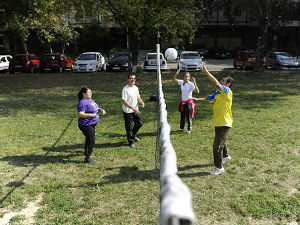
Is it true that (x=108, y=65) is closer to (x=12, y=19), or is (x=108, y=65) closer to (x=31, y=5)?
(x=12, y=19)

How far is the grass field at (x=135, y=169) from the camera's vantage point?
482cm

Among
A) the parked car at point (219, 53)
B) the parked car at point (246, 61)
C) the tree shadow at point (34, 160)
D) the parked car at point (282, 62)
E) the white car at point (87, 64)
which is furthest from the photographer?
the parked car at point (219, 53)

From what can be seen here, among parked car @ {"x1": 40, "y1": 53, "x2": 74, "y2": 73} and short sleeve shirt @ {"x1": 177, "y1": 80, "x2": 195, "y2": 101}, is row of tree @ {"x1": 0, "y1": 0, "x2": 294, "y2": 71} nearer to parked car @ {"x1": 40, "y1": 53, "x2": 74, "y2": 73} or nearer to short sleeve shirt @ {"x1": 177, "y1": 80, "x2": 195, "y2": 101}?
parked car @ {"x1": 40, "y1": 53, "x2": 74, "y2": 73}

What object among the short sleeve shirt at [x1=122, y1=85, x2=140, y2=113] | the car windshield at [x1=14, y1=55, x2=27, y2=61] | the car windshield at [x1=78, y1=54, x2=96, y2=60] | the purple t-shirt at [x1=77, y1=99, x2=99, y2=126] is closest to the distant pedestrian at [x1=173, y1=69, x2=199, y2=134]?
the short sleeve shirt at [x1=122, y1=85, x2=140, y2=113]

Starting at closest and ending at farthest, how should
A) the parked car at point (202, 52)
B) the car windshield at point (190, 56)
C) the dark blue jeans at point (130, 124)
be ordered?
the dark blue jeans at point (130, 124) → the car windshield at point (190, 56) → the parked car at point (202, 52)

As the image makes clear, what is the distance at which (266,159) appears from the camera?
6.87 m

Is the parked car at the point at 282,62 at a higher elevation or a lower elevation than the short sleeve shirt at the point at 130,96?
lower

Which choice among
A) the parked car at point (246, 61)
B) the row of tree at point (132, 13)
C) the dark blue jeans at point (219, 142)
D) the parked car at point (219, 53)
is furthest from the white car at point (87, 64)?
the parked car at point (219, 53)

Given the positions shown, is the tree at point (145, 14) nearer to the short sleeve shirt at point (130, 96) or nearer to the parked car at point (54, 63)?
the parked car at point (54, 63)

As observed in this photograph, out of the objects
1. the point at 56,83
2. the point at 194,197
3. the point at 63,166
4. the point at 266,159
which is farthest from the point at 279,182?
the point at 56,83

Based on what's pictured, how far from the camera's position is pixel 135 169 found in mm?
6469

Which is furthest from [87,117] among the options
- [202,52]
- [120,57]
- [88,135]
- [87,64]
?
[202,52]

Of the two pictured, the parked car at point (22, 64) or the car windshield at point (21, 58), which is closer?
the parked car at point (22, 64)

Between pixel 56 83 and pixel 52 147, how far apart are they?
12219 millimetres
